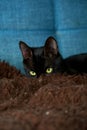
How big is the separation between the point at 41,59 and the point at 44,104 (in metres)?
0.62

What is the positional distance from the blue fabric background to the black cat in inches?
7.0

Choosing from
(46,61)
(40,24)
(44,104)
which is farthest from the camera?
(40,24)

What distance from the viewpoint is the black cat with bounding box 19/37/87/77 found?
4.80 ft

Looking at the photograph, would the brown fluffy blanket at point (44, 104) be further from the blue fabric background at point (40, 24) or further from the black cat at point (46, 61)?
the blue fabric background at point (40, 24)

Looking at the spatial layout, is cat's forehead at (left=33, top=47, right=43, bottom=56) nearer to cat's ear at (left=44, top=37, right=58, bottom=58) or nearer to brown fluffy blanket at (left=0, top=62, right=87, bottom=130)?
cat's ear at (left=44, top=37, right=58, bottom=58)

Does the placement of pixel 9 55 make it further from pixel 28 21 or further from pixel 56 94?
pixel 56 94

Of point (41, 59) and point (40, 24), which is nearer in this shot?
point (41, 59)

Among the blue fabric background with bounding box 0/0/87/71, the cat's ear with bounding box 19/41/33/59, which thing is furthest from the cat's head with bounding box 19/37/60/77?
the blue fabric background with bounding box 0/0/87/71

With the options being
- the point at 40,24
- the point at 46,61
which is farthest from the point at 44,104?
the point at 40,24

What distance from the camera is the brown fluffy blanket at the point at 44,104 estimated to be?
25.6 inches

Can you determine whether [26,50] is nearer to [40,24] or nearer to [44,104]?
[40,24]

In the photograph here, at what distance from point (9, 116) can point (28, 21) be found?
1101 mm

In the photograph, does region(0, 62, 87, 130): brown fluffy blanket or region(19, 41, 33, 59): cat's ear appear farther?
region(19, 41, 33, 59): cat's ear

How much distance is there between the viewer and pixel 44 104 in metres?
0.89
